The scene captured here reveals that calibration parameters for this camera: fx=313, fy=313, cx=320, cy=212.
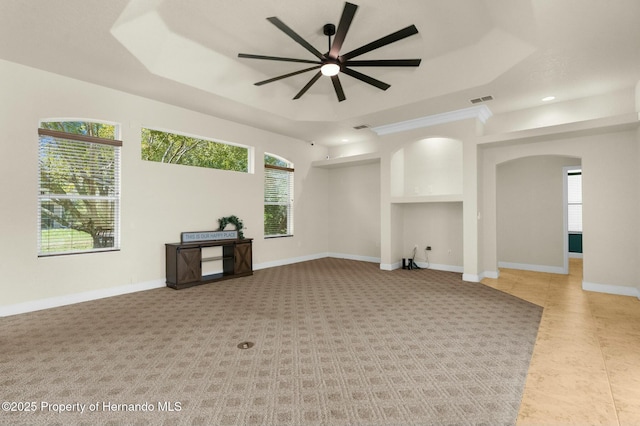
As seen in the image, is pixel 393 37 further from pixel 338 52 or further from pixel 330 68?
pixel 330 68

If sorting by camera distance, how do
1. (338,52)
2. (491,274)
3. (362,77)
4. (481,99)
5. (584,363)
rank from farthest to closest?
(491,274), (481,99), (362,77), (338,52), (584,363)

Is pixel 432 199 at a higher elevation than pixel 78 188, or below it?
below

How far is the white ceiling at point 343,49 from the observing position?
3438mm

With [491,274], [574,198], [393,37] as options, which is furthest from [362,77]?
[574,198]

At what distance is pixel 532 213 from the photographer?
713cm

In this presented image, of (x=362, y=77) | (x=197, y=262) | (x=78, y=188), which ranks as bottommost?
(x=197, y=262)

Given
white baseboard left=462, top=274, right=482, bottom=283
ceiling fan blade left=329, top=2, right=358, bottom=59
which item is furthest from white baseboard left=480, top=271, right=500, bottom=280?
ceiling fan blade left=329, top=2, right=358, bottom=59

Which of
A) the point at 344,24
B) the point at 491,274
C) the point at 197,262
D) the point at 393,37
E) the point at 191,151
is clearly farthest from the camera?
the point at 191,151

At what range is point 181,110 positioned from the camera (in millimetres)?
5965

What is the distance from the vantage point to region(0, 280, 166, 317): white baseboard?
4.16 meters

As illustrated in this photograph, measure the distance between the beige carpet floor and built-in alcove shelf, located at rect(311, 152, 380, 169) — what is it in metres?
3.81

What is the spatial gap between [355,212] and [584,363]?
641cm

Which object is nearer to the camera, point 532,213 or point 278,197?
point 532,213

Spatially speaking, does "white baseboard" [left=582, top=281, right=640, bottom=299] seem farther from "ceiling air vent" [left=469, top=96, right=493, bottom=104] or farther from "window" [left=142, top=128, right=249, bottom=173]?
"window" [left=142, top=128, right=249, bottom=173]
